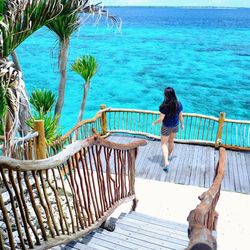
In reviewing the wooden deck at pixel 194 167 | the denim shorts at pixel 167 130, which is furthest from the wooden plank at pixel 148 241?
the wooden deck at pixel 194 167

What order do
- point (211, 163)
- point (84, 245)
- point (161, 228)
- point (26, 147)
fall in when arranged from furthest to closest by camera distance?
point (211, 163) → point (26, 147) → point (161, 228) → point (84, 245)

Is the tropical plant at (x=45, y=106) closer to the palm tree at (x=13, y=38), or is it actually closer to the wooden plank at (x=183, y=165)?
the palm tree at (x=13, y=38)

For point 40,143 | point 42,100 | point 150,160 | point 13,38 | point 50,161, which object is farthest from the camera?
point 150,160

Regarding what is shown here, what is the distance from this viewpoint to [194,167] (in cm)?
727

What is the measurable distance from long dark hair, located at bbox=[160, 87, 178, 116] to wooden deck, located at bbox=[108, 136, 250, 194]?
5.15 ft

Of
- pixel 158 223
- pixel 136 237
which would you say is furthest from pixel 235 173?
pixel 136 237

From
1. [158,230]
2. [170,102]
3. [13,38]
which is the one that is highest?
[13,38]

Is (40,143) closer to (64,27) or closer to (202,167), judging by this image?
(64,27)

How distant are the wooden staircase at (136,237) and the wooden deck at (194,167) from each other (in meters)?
2.50

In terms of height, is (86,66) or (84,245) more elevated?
(86,66)

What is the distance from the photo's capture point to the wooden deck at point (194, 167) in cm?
669

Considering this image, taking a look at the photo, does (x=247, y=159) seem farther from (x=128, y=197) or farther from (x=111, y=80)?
(x=111, y=80)

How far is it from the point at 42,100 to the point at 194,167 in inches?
145

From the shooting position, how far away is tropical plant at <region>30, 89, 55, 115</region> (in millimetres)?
6879
